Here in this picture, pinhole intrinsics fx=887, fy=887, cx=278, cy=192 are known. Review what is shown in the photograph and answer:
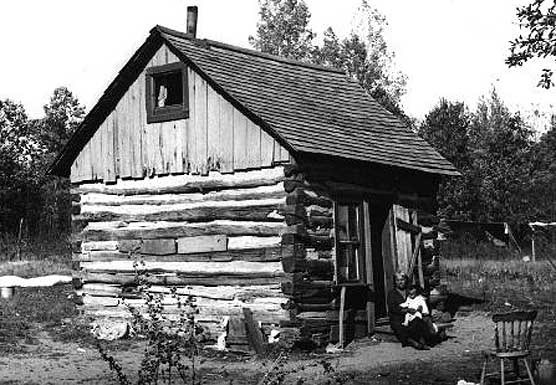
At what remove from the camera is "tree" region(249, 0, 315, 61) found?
1746 inches

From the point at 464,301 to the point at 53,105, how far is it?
38.2 m

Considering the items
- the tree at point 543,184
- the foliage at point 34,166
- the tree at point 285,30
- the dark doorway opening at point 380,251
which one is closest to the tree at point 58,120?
the foliage at point 34,166

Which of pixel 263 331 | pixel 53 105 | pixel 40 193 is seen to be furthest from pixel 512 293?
pixel 53 105

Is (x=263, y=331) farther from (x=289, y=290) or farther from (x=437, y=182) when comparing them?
(x=437, y=182)

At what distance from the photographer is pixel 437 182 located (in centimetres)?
1956

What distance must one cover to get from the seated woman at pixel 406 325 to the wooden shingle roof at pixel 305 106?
8.72 ft

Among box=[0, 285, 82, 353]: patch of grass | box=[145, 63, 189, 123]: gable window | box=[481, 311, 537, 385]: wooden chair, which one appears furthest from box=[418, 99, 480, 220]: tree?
box=[481, 311, 537, 385]: wooden chair

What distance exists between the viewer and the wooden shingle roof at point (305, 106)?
1598 cm

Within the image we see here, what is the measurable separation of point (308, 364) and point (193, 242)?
3828 mm

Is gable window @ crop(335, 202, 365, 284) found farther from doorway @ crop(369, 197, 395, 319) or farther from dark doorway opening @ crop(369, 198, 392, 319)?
dark doorway opening @ crop(369, 198, 392, 319)

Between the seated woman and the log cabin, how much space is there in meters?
0.92

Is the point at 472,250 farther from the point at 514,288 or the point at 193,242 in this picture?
the point at 193,242

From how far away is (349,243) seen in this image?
54.5ft

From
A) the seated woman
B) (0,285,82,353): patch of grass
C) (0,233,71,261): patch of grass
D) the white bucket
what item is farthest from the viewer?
(0,233,71,261): patch of grass
